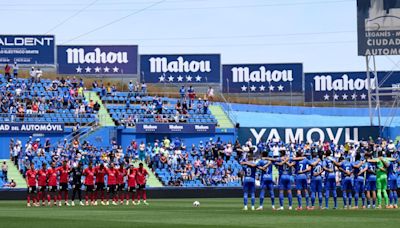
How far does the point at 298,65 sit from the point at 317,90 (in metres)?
2.75

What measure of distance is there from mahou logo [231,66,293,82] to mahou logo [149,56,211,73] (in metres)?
3.00

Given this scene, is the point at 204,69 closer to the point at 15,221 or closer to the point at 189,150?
the point at 189,150

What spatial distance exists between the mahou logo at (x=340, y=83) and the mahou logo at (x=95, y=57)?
1721cm

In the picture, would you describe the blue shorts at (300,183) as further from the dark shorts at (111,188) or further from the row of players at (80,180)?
the dark shorts at (111,188)

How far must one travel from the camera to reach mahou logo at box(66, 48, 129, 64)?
84188mm

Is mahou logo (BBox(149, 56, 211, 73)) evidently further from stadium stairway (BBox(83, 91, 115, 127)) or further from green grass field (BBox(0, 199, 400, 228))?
green grass field (BBox(0, 199, 400, 228))

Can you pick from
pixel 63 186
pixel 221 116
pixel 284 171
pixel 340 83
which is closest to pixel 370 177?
pixel 284 171

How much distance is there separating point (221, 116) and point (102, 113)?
10112 millimetres

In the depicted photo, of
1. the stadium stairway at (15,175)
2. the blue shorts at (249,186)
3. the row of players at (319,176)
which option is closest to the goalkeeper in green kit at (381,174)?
the row of players at (319,176)

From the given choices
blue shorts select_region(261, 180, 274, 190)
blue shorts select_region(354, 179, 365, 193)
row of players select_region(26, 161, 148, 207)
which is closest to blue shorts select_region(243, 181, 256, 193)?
blue shorts select_region(261, 180, 274, 190)

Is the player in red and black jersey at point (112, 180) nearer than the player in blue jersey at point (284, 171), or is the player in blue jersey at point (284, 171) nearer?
the player in blue jersey at point (284, 171)

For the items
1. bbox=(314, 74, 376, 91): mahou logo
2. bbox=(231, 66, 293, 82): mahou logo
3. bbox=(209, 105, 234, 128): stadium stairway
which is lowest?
bbox=(209, 105, 234, 128): stadium stairway

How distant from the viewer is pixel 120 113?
74312mm

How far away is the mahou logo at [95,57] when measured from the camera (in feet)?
276
